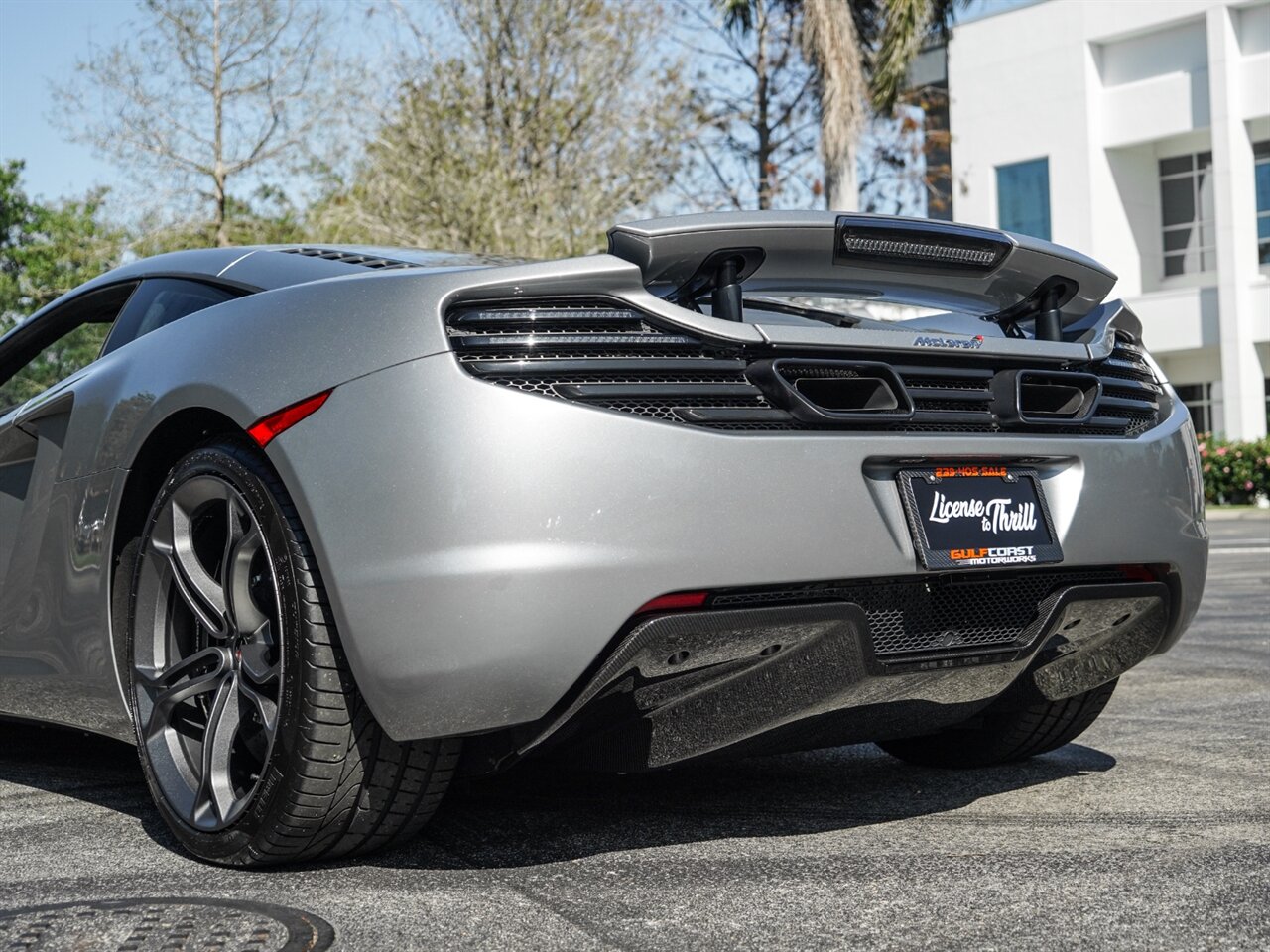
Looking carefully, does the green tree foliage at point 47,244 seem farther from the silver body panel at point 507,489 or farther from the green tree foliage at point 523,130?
the silver body panel at point 507,489

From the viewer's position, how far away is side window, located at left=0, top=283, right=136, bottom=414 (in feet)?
12.1

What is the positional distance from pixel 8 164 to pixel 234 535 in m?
49.1

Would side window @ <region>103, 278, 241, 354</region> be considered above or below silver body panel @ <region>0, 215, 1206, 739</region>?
above

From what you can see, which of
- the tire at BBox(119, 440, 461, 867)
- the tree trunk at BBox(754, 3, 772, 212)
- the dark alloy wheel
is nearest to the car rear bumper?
the tire at BBox(119, 440, 461, 867)

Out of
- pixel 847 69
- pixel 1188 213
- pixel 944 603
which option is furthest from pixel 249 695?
pixel 1188 213

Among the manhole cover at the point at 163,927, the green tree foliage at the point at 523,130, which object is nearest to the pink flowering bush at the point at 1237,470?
the green tree foliage at the point at 523,130

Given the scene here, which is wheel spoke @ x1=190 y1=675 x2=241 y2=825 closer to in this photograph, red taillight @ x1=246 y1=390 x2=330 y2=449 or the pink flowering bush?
red taillight @ x1=246 y1=390 x2=330 y2=449

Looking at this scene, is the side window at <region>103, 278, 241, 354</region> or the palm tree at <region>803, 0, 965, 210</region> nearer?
the side window at <region>103, 278, 241, 354</region>

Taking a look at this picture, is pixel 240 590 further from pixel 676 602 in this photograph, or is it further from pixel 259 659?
pixel 676 602

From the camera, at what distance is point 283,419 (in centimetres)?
263

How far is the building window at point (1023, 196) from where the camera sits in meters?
33.0

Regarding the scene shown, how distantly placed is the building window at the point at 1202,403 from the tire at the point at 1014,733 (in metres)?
29.7

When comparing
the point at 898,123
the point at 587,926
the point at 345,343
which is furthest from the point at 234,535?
the point at 898,123

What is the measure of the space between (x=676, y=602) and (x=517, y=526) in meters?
0.31
